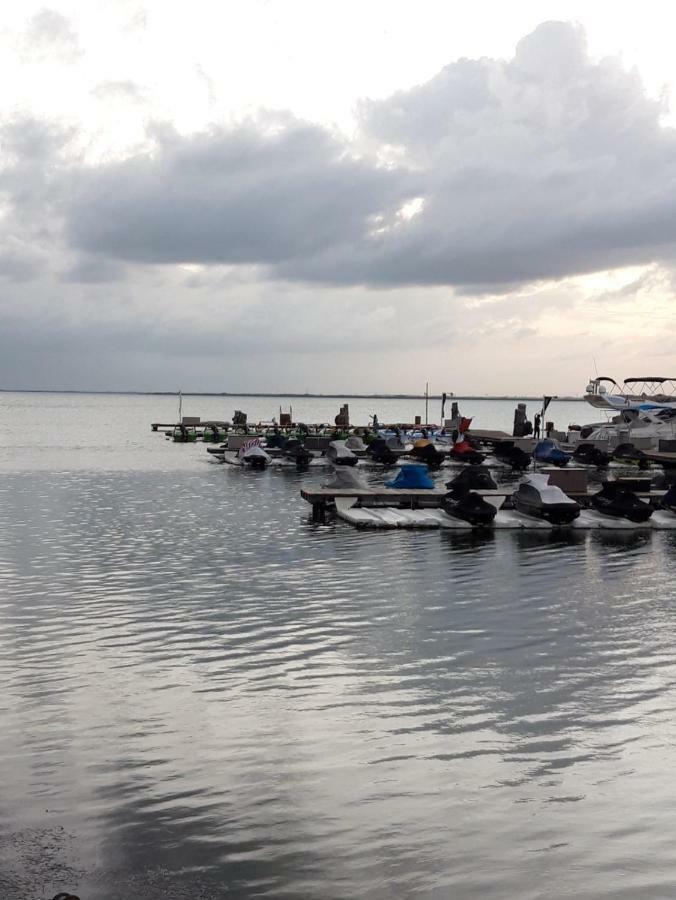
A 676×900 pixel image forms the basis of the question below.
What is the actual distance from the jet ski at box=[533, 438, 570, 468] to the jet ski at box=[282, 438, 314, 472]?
16581 mm

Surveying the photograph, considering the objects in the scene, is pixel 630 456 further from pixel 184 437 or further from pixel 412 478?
pixel 184 437

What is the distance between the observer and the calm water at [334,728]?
962cm

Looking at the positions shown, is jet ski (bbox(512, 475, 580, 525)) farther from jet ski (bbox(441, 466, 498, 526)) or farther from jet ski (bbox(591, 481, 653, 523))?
jet ski (bbox(591, 481, 653, 523))

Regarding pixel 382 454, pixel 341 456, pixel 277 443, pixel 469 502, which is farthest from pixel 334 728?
pixel 277 443

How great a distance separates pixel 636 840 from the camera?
10.2m

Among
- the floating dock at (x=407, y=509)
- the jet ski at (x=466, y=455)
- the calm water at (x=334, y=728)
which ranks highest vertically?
the jet ski at (x=466, y=455)

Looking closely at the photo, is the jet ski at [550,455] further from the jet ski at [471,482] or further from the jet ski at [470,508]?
the jet ski at [470,508]

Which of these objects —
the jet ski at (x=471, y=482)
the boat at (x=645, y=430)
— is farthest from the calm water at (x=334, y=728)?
the boat at (x=645, y=430)

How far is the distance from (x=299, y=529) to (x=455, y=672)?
20.6 metres

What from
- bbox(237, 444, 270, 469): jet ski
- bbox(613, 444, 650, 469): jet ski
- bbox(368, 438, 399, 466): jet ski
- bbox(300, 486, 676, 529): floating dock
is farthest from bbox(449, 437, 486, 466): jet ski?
bbox(300, 486, 676, 529): floating dock

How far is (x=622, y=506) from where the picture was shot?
3931cm

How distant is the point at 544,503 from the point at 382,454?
3258cm

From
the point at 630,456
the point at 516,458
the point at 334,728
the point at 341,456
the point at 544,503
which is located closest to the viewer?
the point at 334,728

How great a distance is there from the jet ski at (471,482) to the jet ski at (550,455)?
23532 millimetres
